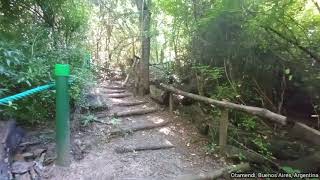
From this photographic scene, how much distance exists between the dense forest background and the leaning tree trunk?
2.54 feet

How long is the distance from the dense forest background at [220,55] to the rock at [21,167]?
857 mm

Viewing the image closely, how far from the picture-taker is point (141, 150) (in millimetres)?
4945

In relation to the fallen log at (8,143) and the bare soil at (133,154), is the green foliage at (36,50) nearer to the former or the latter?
the fallen log at (8,143)

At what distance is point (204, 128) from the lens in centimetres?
561

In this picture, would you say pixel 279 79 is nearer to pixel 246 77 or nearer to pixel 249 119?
pixel 246 77

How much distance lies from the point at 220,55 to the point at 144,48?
292 centimetres

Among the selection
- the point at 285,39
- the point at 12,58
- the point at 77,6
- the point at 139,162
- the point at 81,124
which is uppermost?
the point at 77,6

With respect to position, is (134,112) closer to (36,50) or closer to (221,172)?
(36,50)

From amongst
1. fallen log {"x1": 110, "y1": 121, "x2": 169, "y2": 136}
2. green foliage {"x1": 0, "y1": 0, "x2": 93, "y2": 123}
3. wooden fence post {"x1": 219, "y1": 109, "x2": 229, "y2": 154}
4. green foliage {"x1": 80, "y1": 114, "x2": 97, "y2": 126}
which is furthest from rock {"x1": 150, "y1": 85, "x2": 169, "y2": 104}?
wooden fence post {"x1": 219, "y1": 109, "x2": 229, "y2": 154}

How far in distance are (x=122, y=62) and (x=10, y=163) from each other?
9477mm

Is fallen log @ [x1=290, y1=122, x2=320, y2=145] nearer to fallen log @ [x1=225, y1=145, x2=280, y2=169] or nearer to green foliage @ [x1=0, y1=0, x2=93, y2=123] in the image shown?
fallen log @ [x1=225, y1=145, x2=280, y2=169]

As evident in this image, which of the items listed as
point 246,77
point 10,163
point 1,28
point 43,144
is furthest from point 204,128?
point 1,28

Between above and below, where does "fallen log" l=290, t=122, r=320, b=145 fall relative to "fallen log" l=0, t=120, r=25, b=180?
above

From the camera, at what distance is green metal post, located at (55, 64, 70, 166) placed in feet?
12.4
